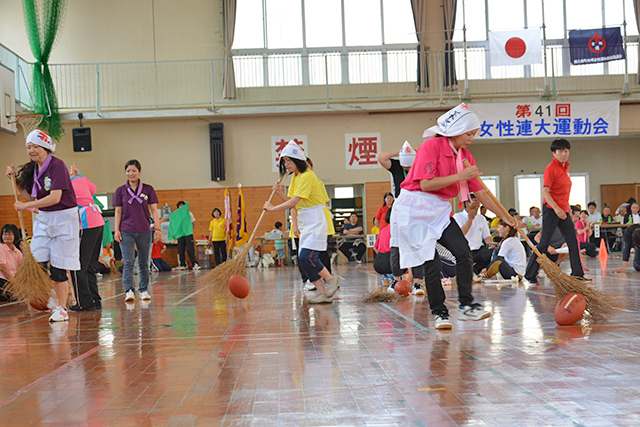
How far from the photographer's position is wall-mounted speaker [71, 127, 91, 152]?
16062 mm

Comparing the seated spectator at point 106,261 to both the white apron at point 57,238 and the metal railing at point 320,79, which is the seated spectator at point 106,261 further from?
the white apron at point 57,238

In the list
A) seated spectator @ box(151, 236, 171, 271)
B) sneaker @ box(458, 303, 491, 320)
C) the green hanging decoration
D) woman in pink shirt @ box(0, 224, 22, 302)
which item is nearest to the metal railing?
the green hanging decoration

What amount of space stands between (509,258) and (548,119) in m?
8.91

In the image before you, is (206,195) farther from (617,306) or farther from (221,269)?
(617,306)

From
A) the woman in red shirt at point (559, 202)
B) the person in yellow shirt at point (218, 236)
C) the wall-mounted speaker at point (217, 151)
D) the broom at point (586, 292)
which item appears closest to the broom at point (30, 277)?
the broom at point (586, 292)

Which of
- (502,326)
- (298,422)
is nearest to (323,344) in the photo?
(502,326)

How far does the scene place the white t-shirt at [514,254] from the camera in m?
8.12

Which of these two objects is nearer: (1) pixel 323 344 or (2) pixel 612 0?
(1) pixel 323 344

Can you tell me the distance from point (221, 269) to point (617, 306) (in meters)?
3.82

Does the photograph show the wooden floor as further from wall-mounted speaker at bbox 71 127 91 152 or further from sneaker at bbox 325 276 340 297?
wall-mounted speaker at bbox 71 127 91 152

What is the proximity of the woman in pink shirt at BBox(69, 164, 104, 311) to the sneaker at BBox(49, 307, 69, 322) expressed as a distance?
2.26 feet

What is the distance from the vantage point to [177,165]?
17.1 m

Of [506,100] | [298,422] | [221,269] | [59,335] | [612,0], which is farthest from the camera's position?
[612,0]

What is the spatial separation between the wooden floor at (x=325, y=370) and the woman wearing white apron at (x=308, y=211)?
0.55 metres
